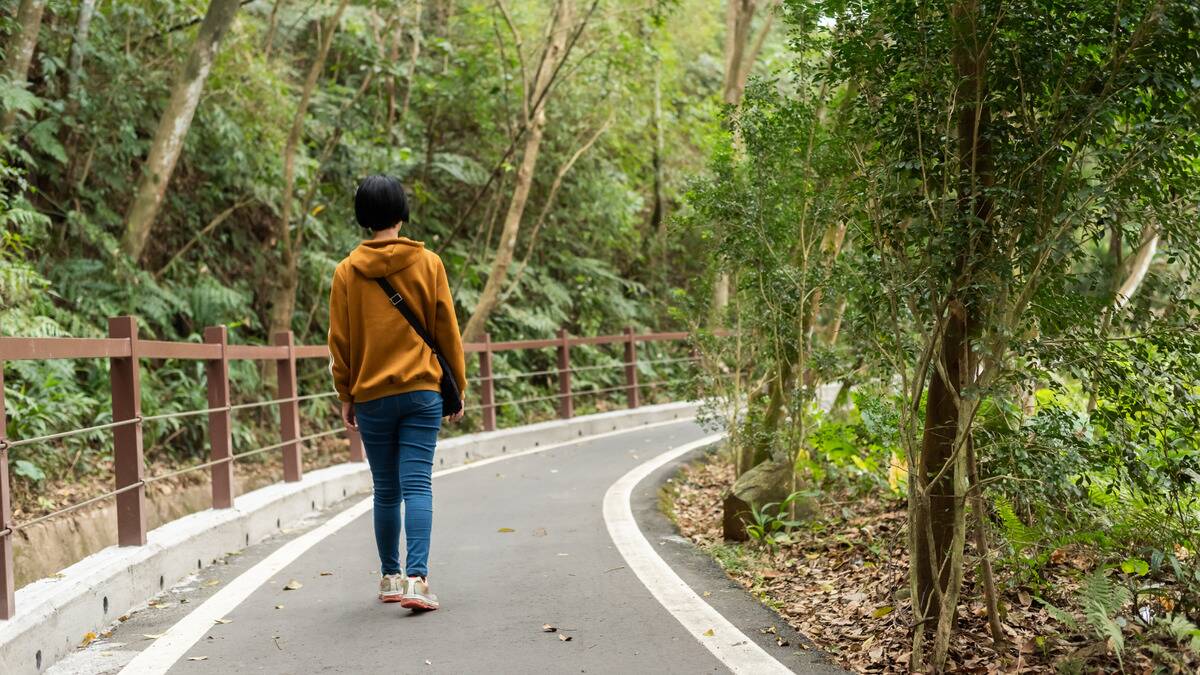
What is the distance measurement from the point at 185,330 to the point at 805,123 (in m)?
8.97

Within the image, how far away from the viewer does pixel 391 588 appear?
5641mm

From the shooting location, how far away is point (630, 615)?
17.3 feet

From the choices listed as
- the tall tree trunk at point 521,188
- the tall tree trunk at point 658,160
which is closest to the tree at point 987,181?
the tall tree trunk at point 521,188

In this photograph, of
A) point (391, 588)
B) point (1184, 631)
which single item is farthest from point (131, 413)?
point (1184, 631)

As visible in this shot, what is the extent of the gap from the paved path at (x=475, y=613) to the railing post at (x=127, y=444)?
1.44 ft

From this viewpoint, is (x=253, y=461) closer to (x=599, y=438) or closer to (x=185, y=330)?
(x=185, y=330)

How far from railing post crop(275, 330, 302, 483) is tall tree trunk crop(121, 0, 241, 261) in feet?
11.1

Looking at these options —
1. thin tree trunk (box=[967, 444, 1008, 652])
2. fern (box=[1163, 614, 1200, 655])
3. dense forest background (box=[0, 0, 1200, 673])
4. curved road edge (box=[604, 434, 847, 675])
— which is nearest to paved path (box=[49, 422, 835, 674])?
curved road edge (box=[604, 434, 847, 675])

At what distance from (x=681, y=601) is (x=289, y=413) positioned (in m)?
4.88

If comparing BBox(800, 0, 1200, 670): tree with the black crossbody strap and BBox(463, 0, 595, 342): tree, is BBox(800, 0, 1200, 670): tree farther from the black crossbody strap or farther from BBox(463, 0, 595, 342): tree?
BBox(463, 0, 595, 342): tree

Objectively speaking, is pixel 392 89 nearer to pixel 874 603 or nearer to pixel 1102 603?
pixel 874 603

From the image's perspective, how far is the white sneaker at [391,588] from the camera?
18.5ft

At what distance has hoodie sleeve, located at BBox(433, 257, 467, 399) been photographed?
5.47m

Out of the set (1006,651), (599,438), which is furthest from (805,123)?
(599,438)
